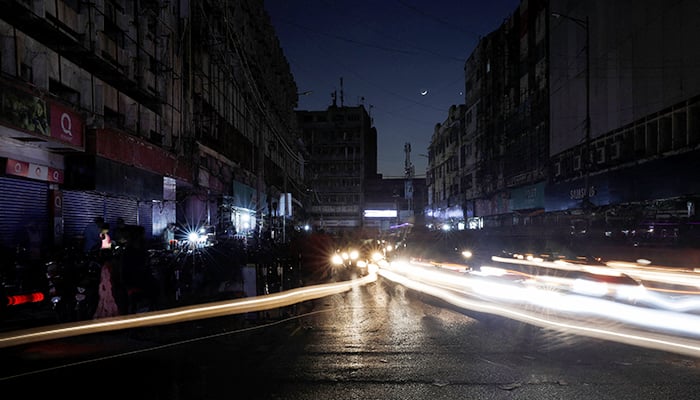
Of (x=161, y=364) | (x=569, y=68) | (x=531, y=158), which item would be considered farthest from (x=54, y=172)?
(x=531, y=158)

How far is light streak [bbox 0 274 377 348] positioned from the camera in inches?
330

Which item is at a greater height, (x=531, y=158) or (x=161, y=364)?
(x=531, y=158)

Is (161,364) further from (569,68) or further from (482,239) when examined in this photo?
(569,68)

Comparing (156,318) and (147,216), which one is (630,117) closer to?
(147,216)

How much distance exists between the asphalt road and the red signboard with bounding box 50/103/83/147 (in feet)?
21.0

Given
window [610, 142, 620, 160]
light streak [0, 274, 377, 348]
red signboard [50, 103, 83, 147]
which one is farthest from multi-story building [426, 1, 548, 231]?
red signboard [50, 103, 83, 147]

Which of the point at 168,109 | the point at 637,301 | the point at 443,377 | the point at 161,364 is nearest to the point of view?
the point at 443,377

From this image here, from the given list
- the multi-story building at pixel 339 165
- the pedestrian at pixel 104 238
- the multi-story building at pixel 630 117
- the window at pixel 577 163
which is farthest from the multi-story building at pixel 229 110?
the multi-story building at pixel 339 165

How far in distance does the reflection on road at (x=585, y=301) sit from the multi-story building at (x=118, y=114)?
34.8ft

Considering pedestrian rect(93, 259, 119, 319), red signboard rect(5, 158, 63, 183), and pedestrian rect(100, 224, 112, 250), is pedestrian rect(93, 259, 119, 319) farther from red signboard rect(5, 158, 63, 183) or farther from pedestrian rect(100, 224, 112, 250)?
red signboard rect(5, 158, 63, 183)

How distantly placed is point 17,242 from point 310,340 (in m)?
9.15

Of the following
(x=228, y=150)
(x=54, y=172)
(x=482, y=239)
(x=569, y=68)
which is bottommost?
(x=482, y=239)

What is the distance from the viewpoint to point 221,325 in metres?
9.81

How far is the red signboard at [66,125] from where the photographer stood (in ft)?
42.3
